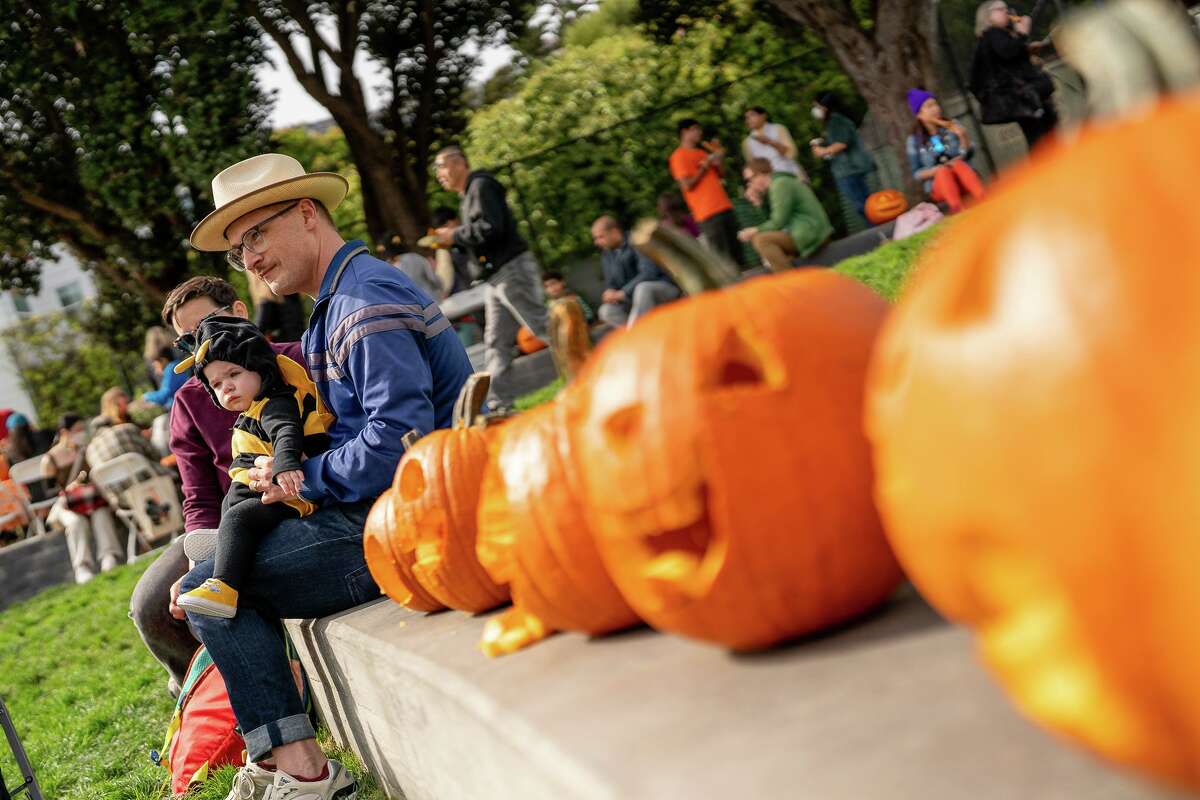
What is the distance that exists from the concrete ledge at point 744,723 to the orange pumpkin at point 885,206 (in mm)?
11633

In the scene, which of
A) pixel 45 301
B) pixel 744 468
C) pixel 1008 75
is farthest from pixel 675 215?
pixel 45 301

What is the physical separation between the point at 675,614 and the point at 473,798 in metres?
0.86

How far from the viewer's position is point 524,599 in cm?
270

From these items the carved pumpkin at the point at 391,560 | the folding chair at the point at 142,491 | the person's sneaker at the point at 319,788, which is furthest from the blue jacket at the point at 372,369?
the folding chair at the point at 142,491

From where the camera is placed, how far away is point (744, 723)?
1854mm

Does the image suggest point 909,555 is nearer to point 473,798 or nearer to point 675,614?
point 675,614

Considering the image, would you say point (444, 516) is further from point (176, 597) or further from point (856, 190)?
point (856, 190)

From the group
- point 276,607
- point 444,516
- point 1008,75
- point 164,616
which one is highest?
point 1008,75

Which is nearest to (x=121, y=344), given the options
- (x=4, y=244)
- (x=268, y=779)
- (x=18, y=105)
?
(x=4, y=244)

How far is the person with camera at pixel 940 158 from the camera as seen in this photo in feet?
39.7

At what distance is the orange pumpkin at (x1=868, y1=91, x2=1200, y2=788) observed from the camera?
1.26m

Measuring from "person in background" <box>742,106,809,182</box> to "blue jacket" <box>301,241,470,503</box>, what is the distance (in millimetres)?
9139

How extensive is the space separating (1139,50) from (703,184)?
38.9 ft

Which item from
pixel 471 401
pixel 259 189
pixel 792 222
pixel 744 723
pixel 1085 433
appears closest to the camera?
pixel 1085 433
